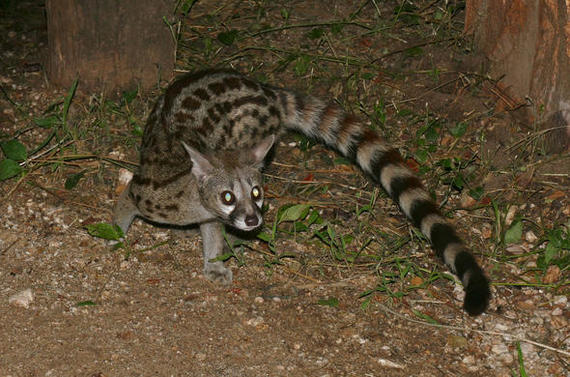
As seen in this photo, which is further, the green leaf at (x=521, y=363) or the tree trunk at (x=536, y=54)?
the tree trunk at (x=536, y=54)

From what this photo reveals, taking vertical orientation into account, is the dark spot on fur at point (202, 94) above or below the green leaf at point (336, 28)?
above

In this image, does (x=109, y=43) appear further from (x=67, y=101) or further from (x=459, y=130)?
(x=459, y=130)

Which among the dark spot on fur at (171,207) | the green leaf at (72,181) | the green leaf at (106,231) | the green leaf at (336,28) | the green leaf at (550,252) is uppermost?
the green leaf at (550,252)

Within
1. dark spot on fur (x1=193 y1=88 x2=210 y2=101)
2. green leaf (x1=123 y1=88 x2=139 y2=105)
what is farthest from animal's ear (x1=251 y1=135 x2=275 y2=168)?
green leaf (x1=123 y1=88 x2=139 y2=105)

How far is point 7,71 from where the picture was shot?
609cm

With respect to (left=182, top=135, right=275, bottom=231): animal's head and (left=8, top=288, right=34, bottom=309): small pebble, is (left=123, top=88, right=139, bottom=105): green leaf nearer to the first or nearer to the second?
(left=182, top=135, right=275, bottom=231): animal's head

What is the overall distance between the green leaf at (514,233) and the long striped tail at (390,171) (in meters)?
0.52

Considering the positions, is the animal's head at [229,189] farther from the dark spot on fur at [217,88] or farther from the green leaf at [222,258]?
the dark spot on fur at [217,88]

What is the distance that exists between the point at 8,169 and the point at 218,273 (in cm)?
163

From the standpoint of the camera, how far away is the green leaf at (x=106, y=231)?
4672 mm

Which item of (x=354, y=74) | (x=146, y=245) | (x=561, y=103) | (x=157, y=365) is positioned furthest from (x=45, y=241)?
(x=561, y=103)

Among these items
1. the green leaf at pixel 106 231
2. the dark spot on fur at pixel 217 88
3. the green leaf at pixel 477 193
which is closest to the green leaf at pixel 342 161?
the green leaf at pixel 477 193

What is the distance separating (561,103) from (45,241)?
3414mm

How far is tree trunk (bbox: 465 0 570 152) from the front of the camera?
5023 millimetres
